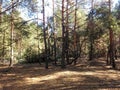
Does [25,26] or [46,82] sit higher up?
[25,26]

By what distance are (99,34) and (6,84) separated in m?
18.4

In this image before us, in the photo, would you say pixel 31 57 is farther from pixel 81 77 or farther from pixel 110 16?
pixel 81 77

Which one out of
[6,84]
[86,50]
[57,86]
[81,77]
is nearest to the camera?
[57,86]

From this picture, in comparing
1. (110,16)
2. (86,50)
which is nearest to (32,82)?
(110,16)

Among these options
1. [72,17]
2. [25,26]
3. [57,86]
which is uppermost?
[72,17]

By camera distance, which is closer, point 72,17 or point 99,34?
point 99,34

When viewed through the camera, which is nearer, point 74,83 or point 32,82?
point 74,83

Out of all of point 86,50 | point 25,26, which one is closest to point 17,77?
point 25,26

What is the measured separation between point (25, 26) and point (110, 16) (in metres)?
9.54

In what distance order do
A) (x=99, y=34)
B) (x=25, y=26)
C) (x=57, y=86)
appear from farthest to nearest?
(x=99, y=34) → (x=25, y=26) → (x=57, y=86)

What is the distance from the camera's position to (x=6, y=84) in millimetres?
19812

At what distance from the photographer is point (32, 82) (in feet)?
66.8

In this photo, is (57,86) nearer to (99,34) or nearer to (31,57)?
(99,34)

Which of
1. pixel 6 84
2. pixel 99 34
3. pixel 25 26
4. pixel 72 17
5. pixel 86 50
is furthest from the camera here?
pixel 86 50
